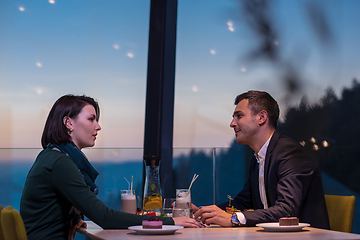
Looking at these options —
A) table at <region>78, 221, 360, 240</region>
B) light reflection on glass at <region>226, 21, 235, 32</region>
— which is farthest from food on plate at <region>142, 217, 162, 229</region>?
light reflection on glass at <region>226, 21, 235, 32</region>

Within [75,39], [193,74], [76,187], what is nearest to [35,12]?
[75,39]

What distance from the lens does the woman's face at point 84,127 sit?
216 centimetres

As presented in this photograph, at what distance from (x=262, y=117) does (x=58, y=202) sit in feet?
4.20

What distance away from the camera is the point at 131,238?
4.96 ft

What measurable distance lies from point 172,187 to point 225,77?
128 cm

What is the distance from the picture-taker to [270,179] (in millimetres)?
2264

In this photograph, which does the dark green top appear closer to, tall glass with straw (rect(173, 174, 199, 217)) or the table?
the table

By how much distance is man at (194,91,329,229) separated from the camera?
1.96 metres

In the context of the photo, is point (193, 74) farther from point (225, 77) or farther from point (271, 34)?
point (271, 34)

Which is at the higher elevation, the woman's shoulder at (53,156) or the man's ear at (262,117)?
the man's ear at (262,117)

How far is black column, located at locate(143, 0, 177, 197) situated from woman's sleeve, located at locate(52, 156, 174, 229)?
2.33m

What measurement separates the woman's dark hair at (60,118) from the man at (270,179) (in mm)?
747

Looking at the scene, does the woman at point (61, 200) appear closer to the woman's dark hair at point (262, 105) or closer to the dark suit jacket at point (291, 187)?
the dark suit jacket at point (291, 187)

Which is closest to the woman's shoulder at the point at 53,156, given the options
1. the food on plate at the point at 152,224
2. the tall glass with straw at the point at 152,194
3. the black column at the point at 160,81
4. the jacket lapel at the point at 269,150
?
the food on plate at the point at 152,224
